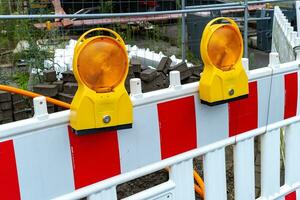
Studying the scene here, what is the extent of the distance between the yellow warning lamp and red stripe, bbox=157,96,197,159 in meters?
0.10

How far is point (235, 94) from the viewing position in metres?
2.16

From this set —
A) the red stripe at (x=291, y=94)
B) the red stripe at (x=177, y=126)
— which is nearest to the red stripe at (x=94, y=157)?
the red stripe at (x=177, y=126)

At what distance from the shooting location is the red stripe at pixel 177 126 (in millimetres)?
2035

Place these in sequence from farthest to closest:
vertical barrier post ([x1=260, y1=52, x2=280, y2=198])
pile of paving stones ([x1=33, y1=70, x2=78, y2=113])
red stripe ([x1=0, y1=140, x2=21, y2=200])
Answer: pile of paving stones ([x1=33, y1=70, x2=78, y2=113]), vertical barrier post ([x1=260, y1=52, x2=280, y2=198]), red stripe ([x1=0, y1=140, x2=21, y2=200])

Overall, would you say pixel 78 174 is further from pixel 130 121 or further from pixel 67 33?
pixel 67 33

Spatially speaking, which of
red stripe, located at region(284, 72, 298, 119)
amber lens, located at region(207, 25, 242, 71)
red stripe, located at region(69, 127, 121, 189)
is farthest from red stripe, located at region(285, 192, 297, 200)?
red stripe, located at region(69, 127, 121, 189)

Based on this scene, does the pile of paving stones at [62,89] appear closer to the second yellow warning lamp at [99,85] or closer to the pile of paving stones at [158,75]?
the pile of paving stones at [158,75]

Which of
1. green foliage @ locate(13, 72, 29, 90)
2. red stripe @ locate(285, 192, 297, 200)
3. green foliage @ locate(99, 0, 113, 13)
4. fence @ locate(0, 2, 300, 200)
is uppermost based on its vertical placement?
green foliage @ locate(99, 0, 113, 13)

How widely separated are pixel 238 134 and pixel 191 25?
559cm

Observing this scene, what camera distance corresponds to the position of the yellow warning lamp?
6.79 feet

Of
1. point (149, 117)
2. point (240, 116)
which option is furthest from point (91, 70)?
point (240, 116)

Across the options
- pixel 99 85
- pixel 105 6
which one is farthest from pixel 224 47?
pixel 105 6

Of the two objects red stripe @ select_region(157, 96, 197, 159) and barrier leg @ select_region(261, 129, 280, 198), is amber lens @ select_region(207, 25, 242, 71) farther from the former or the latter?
barrier leg @ select_region(261, 129, 280, 198)

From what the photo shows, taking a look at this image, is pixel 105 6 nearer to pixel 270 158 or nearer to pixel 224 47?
pixel 270 158
